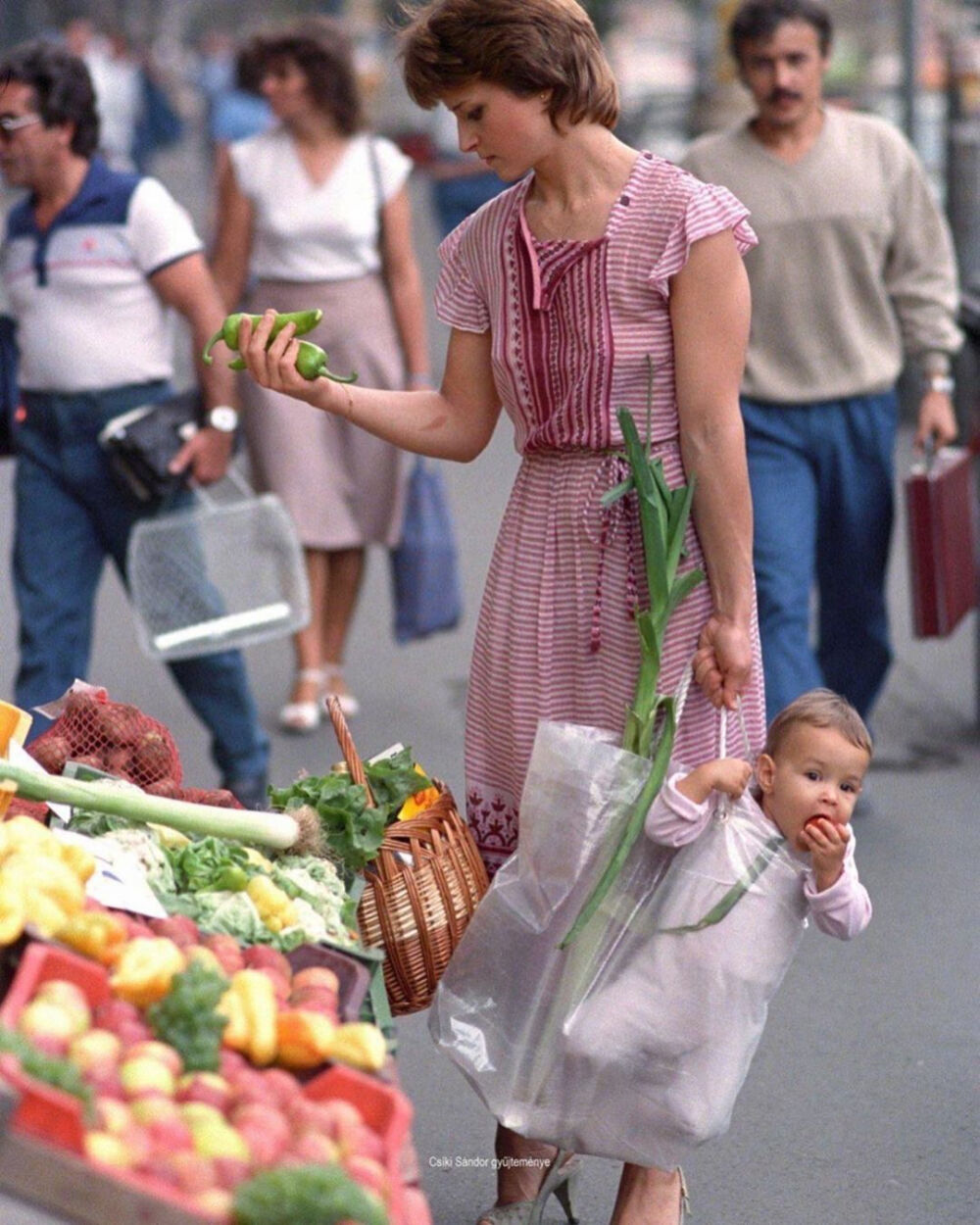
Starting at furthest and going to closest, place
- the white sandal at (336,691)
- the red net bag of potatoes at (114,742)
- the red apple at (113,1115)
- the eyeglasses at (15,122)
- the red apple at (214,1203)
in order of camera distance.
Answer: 1. the white sandal at (336,691)
2. the eyeglasses at (15,122)
3. the red net bag of potatoes at (114,742)
4. the red apple at (113,1115)
5. the red apple at (214,1203)

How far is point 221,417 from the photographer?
542 cm

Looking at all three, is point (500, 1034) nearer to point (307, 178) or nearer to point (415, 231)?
point (307, 178)

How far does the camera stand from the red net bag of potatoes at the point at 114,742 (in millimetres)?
3543

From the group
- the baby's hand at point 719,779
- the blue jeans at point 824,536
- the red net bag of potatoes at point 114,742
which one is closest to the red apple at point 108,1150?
the baby's hand at point 719,779

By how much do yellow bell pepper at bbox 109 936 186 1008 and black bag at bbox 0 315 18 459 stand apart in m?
2.98

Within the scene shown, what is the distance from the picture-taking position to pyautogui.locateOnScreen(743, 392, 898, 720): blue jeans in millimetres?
5062

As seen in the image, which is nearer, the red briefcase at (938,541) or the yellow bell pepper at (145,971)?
the yellow bell pepper at (145,971)

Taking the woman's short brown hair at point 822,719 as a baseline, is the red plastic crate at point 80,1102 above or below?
above

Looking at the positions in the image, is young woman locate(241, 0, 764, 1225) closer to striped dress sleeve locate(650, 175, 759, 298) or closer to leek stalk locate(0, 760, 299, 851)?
striped dress sleeve locate(650, 175, 759, 298)

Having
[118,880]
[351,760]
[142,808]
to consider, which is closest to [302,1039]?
[118,880]

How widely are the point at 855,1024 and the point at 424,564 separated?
8.61 ft

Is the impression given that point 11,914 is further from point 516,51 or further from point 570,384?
point 516,51

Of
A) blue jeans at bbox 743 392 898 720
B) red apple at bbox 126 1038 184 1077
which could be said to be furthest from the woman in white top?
red apple at bbox 126 1038 184 1077

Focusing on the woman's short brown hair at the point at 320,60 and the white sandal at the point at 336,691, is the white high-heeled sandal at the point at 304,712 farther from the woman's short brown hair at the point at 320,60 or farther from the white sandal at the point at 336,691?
the woman's short brown hair at the point at 320,60
